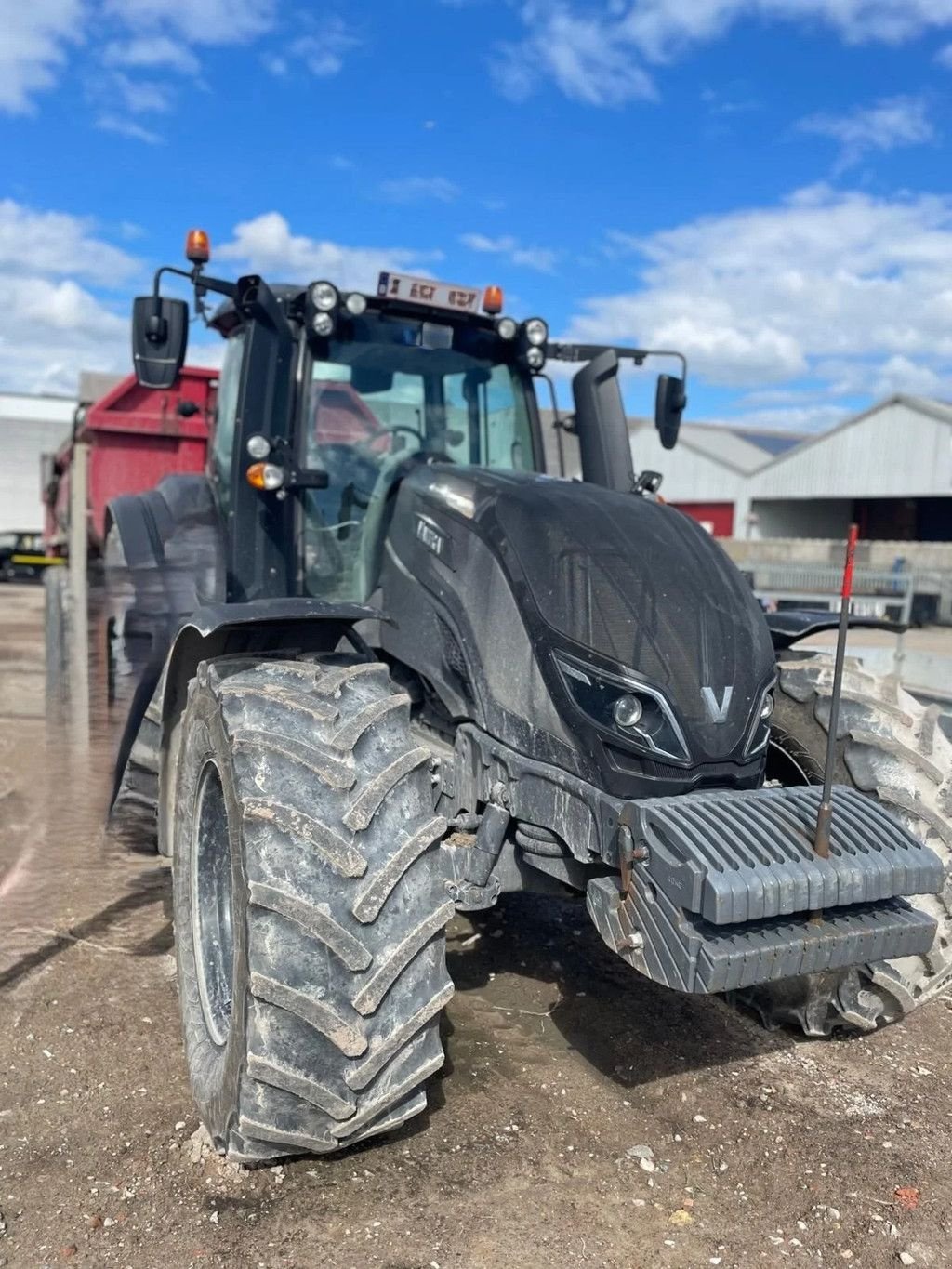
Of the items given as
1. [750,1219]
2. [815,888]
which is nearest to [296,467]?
[815,888]

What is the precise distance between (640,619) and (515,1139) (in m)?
1.50

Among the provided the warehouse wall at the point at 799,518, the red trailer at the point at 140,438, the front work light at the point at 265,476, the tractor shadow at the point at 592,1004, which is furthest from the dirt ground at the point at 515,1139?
the warehouse wall at the point at 799,518

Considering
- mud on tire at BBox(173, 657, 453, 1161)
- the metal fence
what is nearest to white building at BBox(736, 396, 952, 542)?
the metal fence

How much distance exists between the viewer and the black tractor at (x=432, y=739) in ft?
8.63

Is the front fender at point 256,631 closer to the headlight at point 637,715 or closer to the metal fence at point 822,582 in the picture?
the headlight at point 637,715

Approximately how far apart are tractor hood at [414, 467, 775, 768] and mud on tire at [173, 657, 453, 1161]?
566mm

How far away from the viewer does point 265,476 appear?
4.11m

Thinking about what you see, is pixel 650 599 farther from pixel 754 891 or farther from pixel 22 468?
Answer: pixel 22 468

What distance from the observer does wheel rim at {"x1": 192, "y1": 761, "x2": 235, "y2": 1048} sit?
3291 mm

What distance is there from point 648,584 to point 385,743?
97cm

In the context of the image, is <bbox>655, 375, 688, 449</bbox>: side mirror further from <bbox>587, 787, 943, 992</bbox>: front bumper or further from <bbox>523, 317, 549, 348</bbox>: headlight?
<bbox>587, 787, 943, 992</bbox>: front bumper

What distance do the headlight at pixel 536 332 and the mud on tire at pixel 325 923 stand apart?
244cm

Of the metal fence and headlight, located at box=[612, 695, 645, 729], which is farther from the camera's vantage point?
the metal fence

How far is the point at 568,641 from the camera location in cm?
316
